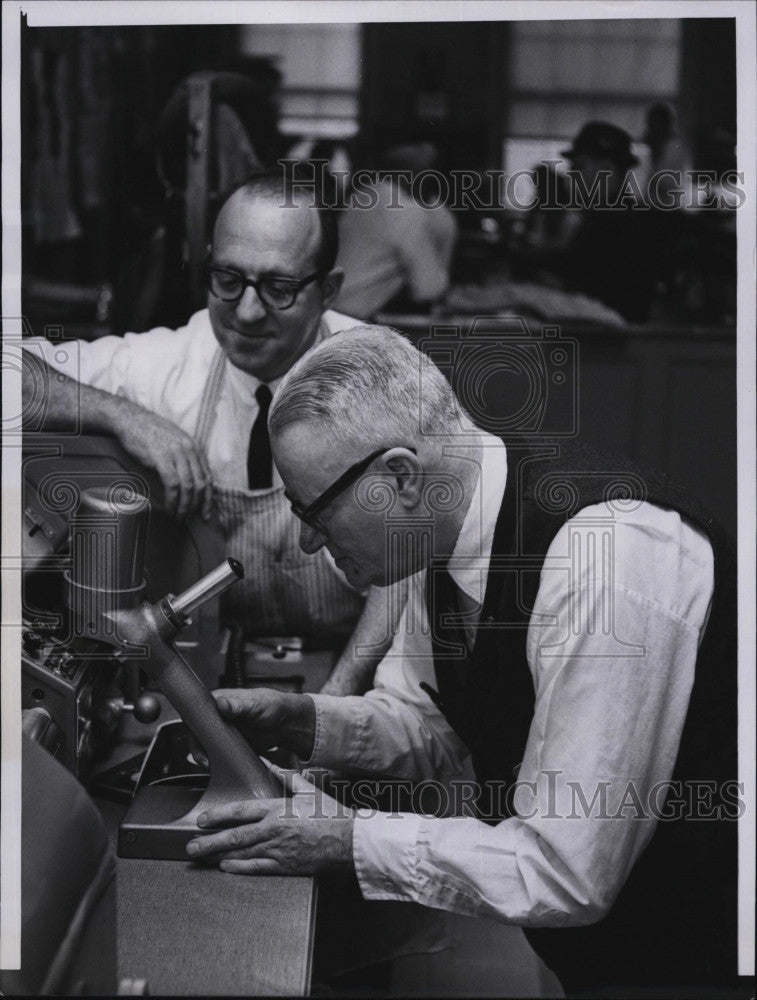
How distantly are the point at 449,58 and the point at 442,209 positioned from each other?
0.23 metres

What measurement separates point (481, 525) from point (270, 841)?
1.78 ft

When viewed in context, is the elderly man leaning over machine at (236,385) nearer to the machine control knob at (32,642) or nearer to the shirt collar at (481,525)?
the shirt collar at (481,525)

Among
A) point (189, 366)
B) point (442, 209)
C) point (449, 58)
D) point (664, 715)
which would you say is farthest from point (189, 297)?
point (664, 715)

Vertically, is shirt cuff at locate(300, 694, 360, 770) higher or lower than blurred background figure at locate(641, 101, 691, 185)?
lower

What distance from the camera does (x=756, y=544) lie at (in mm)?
1846

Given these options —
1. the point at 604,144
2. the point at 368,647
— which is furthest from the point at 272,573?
the point at 604,144

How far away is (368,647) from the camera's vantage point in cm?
190

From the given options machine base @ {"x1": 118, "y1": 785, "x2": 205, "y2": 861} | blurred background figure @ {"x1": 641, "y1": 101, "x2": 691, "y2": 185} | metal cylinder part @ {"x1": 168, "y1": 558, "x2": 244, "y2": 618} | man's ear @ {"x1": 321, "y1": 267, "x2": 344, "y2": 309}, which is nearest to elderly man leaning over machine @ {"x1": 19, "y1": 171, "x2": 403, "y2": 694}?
man's ear @ {"x1": 321, "y1": 267, "x2": 344, "y2": 309}

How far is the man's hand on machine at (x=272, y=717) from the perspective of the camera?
68.6 inches

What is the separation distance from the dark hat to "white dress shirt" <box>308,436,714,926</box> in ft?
1.61

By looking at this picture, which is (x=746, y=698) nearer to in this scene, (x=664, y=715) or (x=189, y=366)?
(x=664, y=715)

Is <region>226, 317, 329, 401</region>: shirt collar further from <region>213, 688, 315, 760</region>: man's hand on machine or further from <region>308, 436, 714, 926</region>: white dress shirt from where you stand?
<region>213, 688, 315, 760</region>: man's hand on machine

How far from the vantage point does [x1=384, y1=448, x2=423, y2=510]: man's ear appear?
5.56 ft

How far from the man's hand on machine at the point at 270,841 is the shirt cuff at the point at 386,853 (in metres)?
0.02
